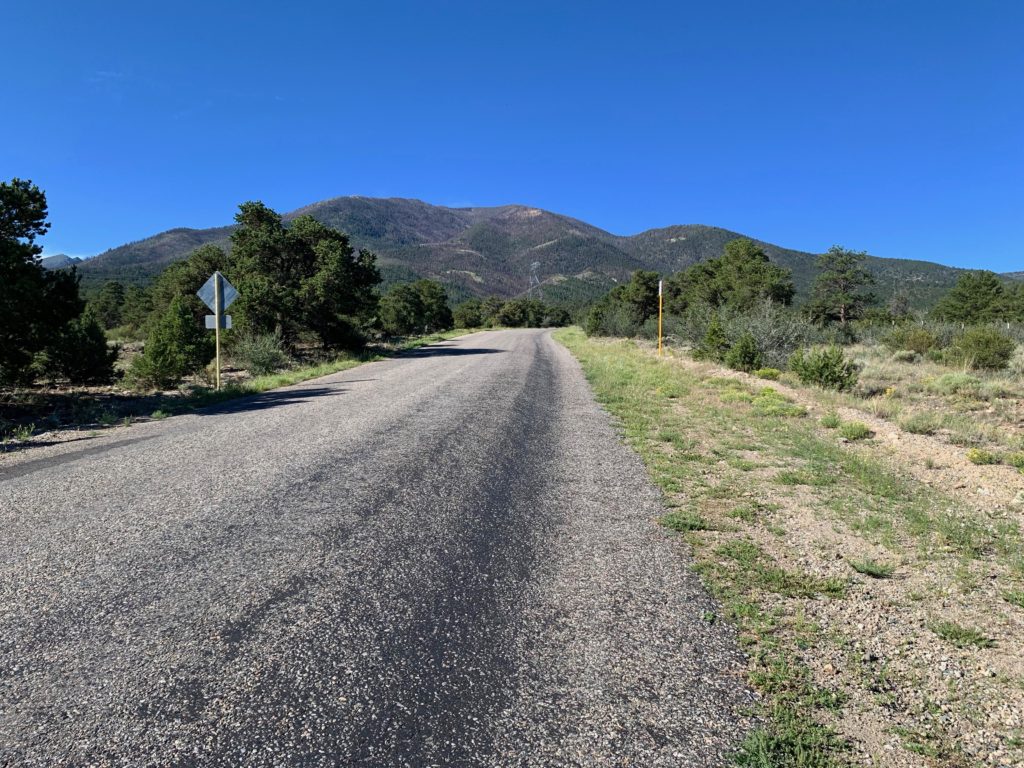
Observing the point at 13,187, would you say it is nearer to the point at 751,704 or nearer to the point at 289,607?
the point at 289,607

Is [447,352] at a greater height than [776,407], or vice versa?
[447,352]

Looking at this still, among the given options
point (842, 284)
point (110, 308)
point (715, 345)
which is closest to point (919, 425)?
point (715, 345)

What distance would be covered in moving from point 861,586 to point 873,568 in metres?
0.28

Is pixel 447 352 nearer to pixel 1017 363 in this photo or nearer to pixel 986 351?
pixel 986 351

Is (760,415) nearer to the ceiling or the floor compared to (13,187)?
nearer to the floor

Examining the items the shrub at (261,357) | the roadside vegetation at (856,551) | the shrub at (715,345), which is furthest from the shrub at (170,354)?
the shrub at (715,345)

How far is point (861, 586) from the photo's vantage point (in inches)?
137

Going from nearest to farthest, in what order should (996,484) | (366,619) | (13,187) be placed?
(366,619), (996,484), (13,187)

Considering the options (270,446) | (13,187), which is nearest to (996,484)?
(270,446)

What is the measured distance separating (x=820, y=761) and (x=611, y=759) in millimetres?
788

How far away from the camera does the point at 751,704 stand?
2.36 m

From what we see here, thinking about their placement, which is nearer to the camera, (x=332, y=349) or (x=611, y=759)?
(x=611, y=759)

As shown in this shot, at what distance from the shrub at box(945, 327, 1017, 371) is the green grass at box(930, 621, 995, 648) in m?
19.6

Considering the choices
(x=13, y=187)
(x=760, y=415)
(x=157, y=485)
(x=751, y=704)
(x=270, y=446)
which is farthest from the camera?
(x=13, y=187)
